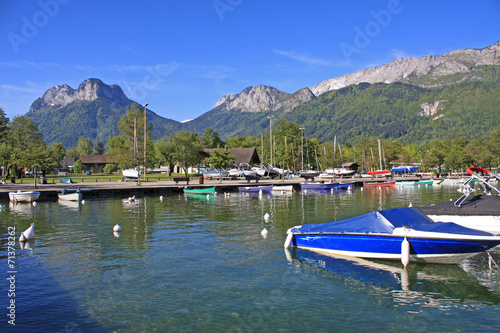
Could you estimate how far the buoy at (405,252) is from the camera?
547 inches

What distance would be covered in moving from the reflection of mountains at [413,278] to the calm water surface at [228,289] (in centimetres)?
4

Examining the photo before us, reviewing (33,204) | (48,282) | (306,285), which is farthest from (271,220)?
(33,204)

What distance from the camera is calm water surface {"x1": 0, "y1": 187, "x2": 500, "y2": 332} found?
9.56 meters

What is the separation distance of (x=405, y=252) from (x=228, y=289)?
22.8 feet

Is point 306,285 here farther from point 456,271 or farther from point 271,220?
point 271,220

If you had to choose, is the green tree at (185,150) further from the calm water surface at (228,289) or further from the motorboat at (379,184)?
the calm water surface at (228,289)

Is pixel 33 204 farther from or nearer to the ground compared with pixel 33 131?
nearer to the ground

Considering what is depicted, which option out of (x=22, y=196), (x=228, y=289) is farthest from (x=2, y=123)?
(x=228, y=289)

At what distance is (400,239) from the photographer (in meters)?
14.1

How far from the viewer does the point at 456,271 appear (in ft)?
45.2

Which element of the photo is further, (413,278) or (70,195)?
(70,195)

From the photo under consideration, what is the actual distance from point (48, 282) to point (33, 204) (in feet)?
96.7

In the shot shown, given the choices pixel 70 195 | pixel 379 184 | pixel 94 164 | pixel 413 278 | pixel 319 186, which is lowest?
pixel 413 278

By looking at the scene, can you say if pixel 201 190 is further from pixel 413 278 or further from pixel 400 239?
pixel 413 278
